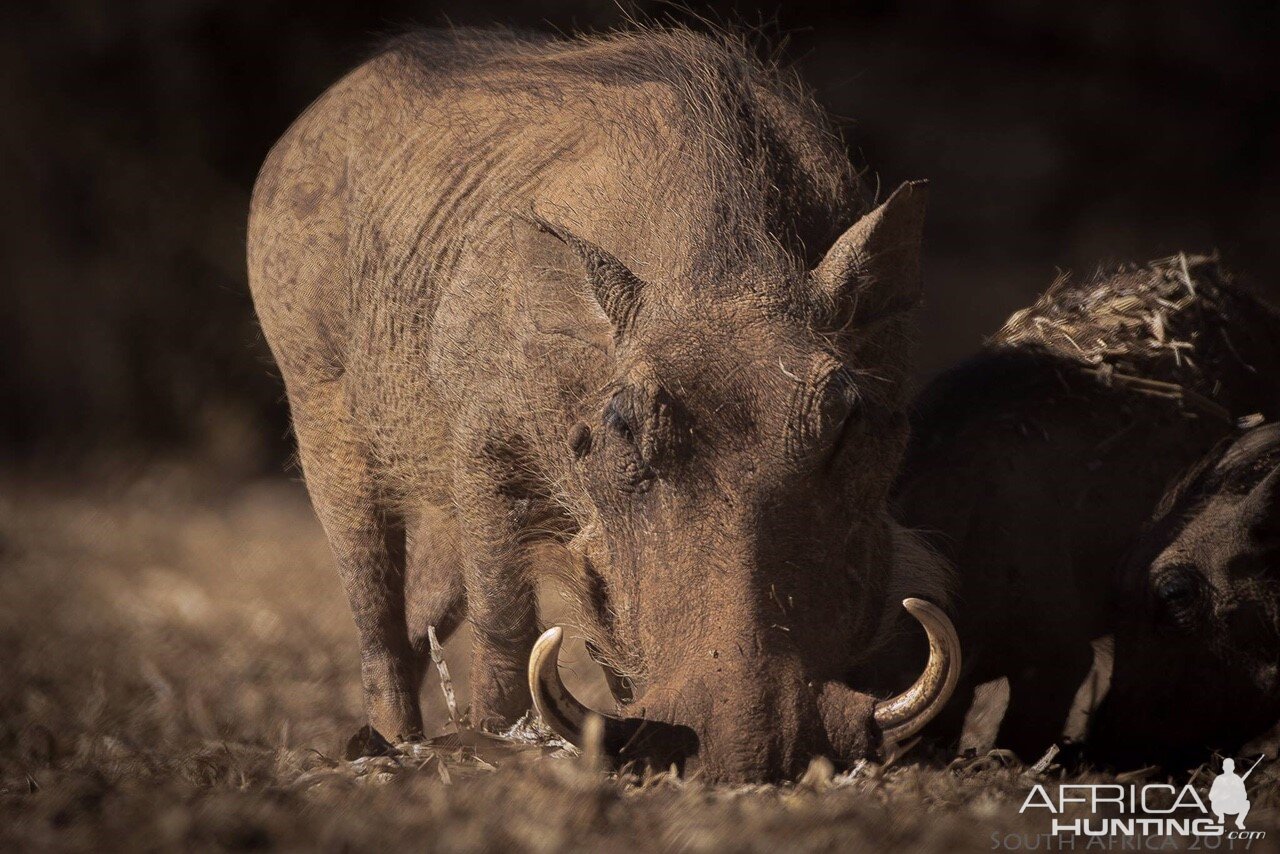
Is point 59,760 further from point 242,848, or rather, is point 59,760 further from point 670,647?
point 670,647

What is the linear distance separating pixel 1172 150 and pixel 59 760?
25.4 ft

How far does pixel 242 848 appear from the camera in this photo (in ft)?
8.39

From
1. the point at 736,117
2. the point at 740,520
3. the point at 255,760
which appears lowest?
the point at 255,760

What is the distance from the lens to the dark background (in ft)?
30.6

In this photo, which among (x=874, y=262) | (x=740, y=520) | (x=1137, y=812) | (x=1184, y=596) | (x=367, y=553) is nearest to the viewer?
(x=740, y=520)

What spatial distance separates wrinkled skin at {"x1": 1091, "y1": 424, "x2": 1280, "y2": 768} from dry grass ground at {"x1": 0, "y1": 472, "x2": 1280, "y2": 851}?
1.06 feet

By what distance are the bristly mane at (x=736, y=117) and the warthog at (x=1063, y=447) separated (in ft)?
2.85

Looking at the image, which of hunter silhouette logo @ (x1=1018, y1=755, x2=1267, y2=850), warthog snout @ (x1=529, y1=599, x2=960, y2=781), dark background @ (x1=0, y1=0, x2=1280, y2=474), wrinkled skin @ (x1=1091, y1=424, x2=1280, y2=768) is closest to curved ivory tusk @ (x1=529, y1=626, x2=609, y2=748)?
warthog snout @ (x1=529, y1=599, x2=960, y2=781)

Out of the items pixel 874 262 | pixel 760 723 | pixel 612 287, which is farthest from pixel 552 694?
pixel 874 262

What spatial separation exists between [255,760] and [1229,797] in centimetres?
219

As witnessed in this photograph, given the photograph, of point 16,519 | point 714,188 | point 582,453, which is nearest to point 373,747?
point 582,453

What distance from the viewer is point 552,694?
3.04 metres

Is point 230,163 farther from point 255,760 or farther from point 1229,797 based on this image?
point 1229,797

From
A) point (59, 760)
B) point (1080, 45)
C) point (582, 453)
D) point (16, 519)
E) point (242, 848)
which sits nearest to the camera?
point (242, 848)
